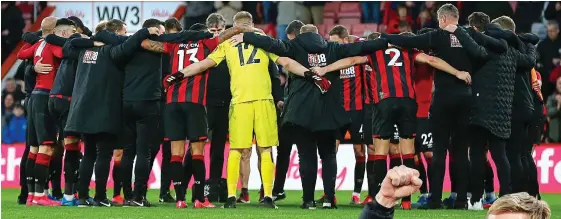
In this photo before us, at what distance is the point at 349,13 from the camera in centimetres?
1983

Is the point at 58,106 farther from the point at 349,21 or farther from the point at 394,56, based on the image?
the point at 349,21

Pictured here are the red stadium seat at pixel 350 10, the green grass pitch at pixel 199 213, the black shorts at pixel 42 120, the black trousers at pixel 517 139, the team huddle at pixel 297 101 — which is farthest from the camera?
the red stadium seat at pixel 350 10

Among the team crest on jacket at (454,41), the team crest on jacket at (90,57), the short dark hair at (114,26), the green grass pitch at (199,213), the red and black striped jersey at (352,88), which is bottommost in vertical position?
the green grass pitch at (199,213)

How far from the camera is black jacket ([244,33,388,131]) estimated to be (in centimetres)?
1027

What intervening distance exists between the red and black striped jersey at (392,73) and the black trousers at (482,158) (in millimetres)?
753

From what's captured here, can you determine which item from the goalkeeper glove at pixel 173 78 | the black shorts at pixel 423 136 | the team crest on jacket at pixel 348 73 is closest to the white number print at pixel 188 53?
the goalkeeper glove at pixel 173 78

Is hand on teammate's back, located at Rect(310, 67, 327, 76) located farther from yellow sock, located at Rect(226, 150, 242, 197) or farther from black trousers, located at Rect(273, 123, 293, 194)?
black trousers, located at Rect(273, 123, 293, 194)

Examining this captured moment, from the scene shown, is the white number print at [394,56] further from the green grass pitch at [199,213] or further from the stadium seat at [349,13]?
the stadium seat at [349,13]

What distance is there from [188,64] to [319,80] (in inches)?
52.5

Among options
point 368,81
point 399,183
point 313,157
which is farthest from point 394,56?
point 399,183

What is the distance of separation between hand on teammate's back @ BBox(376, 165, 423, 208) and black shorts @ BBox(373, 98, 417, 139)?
23.3 feet

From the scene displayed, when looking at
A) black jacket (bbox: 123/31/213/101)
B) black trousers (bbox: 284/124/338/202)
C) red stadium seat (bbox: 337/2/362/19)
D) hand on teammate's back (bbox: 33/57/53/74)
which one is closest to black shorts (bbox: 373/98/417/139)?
black trousers (bbox: 284/124/338/202)

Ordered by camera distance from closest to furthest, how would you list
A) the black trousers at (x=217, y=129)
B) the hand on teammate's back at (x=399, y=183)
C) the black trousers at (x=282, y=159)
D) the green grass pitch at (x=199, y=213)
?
the hand on teammate's back at (x=399, y=183), the green grass pitch at (x=199, y=213), the black trousers at (x=217, y=129), the black trousers at (x=282, y=159)

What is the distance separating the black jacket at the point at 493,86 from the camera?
10047 millimetres
